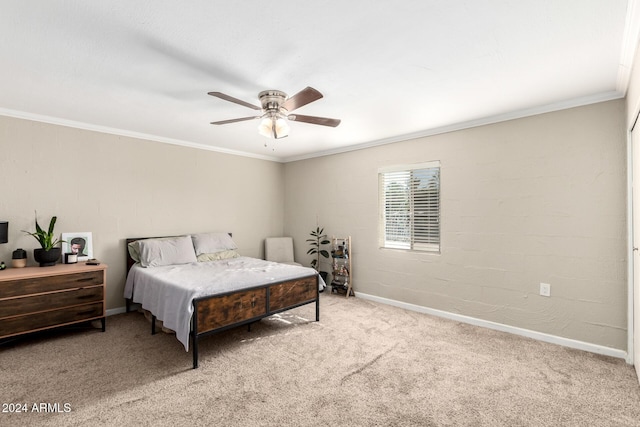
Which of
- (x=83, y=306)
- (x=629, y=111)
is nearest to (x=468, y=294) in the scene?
→ (x=629, y=111)

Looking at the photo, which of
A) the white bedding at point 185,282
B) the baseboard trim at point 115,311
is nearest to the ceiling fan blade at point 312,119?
the white bedding at point 185,282

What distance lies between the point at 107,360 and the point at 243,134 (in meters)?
2.94

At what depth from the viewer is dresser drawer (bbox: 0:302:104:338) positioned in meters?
2.88

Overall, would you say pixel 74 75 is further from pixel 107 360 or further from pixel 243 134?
pixel 107 360

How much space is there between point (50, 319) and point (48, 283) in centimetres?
36

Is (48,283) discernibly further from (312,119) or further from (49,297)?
(312,119)

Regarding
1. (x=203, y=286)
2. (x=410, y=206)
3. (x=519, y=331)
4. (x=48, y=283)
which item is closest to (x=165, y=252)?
(x=48, y=283)

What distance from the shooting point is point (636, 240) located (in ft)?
8.13

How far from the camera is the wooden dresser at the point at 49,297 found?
9.46 ft

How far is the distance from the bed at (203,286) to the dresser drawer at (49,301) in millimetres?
461

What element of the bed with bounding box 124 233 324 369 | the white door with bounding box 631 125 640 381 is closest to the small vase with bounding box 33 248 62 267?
the bed with bounding box 124 233 324 369

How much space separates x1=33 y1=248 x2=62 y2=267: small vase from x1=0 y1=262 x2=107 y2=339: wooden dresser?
8 cm

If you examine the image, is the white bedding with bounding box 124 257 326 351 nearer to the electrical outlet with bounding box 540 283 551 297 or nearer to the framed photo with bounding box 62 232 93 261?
the framed photo with bounding box 62 232 93 261

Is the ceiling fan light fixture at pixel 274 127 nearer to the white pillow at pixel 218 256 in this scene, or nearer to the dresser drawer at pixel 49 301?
the white pillow at pixel 218 256
